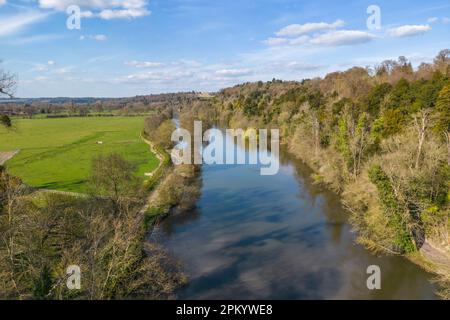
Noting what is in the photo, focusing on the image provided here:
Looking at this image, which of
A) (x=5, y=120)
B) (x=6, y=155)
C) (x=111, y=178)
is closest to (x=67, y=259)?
(x=5, y=120)

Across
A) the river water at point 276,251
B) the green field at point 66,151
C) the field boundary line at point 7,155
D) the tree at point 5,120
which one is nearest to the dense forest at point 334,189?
the river water at point 276,251

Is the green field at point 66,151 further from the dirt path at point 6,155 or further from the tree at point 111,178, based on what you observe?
the tree at point 111,178

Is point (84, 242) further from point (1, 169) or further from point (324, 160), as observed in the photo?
point (324, 160)

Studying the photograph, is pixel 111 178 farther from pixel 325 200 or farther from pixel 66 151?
pixel 66 151

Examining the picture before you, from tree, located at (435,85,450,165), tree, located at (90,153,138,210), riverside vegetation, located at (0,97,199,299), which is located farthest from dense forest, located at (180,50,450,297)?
tree, located at (90,153,138,210)
